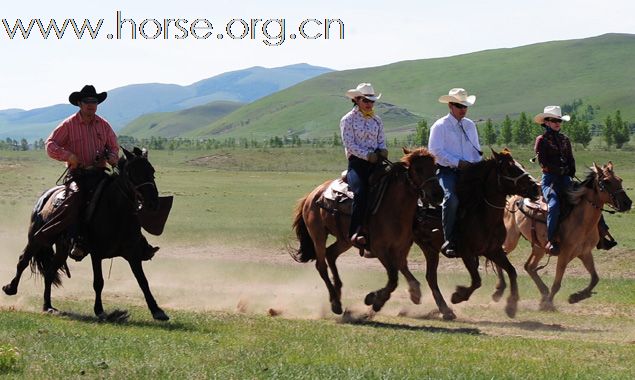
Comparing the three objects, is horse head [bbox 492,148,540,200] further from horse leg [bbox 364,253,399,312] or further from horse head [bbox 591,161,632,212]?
horse head [bbox 591,161,632,212]

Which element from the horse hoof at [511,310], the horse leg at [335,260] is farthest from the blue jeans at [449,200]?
the horse leg at [335,260]

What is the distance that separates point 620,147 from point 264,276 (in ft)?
397

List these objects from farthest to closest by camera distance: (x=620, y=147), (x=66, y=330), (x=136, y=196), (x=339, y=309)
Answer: (x=620, y=147), (x=339, y=309), (x=136, y=196), (x=66, y=330)

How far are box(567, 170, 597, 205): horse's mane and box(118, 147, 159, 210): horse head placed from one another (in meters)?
7.51

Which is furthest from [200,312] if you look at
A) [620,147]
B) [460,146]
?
[620,147]

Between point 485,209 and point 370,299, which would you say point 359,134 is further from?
point 370,299

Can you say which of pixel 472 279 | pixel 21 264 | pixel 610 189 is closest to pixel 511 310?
pixel 472 279

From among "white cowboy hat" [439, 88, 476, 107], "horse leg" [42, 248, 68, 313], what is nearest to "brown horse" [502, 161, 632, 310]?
"white cowboy hat" [439, 88, 476, 107]

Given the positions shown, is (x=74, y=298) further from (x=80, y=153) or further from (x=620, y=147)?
(x=620, y=147)

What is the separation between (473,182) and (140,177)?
192 inches

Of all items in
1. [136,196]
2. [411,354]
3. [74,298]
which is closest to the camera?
[411,354]

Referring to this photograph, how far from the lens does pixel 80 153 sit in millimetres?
14773

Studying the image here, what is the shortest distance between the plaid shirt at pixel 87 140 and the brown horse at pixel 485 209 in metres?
4.84

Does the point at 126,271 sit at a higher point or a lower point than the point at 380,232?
lower
